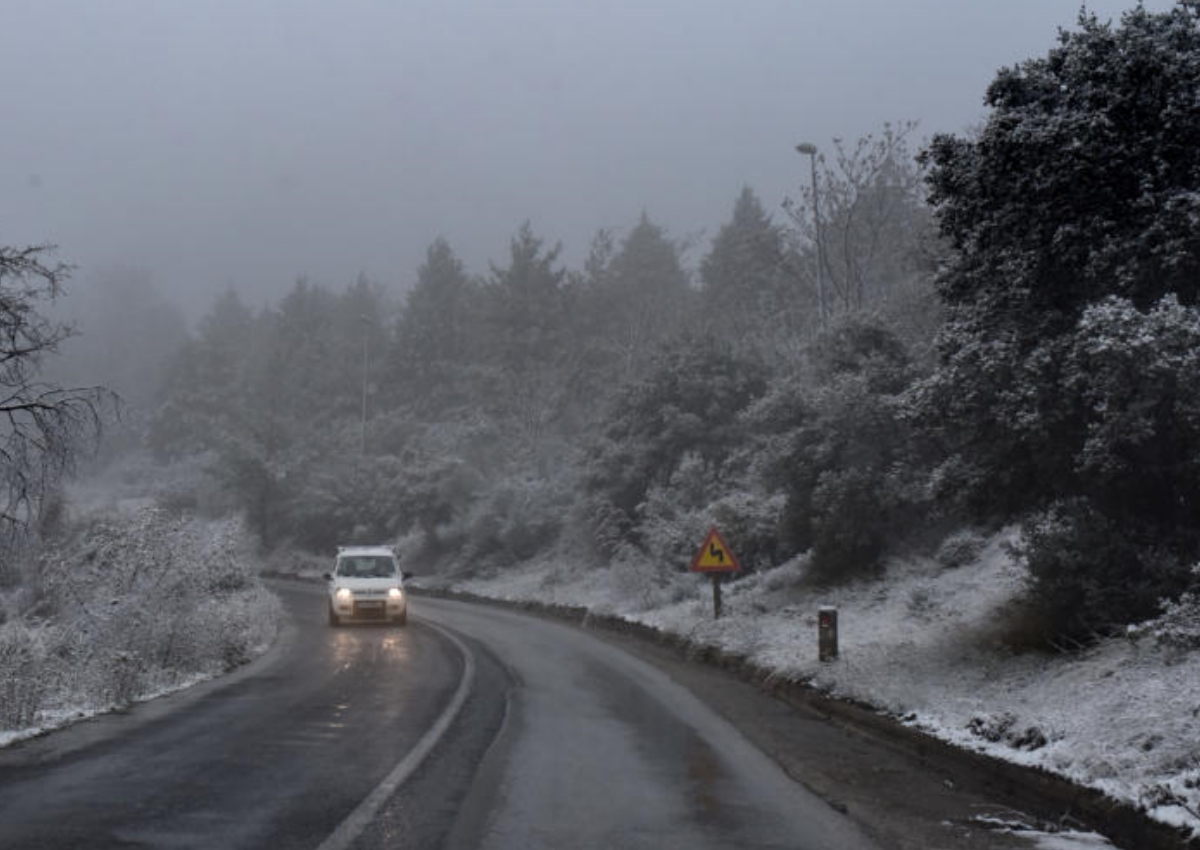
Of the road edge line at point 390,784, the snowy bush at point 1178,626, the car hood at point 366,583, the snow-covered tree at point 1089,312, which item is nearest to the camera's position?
the road edge line at point 390,784

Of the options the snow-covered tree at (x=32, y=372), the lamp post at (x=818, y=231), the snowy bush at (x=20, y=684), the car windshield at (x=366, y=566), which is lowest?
the snowy bush at (x=20, y=684)

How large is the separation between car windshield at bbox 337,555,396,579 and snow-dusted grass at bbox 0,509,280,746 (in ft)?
14.8

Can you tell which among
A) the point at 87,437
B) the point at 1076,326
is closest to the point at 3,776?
the point at 87,437

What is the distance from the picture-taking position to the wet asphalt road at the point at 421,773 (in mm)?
6586

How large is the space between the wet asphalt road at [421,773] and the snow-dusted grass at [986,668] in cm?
141

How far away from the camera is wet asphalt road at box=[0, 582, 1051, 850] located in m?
6.59

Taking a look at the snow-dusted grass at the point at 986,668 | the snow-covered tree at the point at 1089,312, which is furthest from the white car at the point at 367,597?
the snow-covered tree at the point at 1089,312

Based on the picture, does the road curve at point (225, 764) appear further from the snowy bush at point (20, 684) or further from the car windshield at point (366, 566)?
the car windshield at point (366, 566)

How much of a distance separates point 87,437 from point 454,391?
60845mm

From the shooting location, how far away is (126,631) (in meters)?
17.0

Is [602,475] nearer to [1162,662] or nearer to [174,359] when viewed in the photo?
[1162,662]

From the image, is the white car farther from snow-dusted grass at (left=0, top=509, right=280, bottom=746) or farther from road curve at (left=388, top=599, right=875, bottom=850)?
road curve at (left=388, top=599, right=875, bottom=850)

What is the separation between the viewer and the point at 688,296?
6975 cm

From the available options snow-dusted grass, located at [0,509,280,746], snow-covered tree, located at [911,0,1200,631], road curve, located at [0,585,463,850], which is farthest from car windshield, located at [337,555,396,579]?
snow-covered tree, located at [911,0,1200,631]
